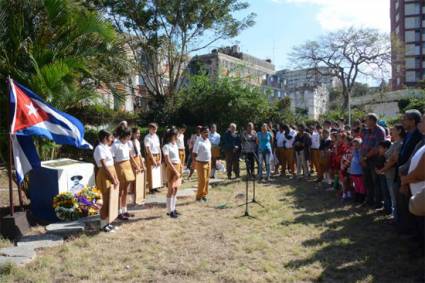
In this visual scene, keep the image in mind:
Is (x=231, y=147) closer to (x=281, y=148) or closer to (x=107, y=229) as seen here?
(x=281, y=148)

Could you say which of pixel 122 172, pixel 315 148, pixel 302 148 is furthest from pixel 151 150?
pixel 315 148

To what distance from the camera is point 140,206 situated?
10141 mm

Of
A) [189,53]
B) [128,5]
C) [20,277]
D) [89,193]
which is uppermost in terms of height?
[128,5]

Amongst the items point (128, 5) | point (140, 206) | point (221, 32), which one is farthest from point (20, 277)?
point (221, 32)

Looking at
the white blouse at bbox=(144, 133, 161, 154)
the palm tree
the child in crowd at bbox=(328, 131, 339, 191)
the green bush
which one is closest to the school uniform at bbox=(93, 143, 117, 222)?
the palm tree

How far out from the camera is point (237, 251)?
6.54 meters

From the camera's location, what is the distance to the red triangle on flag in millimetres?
7430

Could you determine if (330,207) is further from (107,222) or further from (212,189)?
(107,222)

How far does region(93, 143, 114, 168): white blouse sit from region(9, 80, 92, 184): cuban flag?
0.88 metres

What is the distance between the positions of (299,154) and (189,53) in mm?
14574

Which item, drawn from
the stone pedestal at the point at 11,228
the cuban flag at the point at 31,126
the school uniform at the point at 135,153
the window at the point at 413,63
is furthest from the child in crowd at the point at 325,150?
the window at the point at 413,63

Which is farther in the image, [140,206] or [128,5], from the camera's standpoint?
[128,5]

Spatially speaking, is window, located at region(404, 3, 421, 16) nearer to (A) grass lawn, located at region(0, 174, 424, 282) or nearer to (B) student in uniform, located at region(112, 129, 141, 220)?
(A) grass lawn, located at region(0, 174, 424, 282)

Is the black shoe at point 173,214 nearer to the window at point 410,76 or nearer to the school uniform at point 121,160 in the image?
the school uniform at point 121,160
